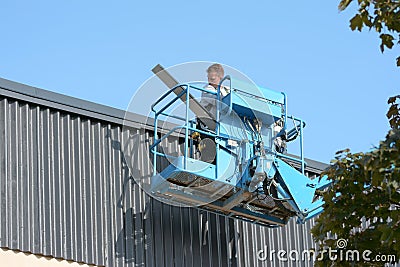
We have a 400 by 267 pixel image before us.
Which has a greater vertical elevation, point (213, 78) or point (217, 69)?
point (217, 69)

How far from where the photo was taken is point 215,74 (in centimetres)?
1898

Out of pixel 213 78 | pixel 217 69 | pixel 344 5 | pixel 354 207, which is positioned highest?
pixel 217 69

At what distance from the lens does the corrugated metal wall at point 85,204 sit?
707 inches

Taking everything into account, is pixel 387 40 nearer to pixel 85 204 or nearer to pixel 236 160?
pixel 236 160

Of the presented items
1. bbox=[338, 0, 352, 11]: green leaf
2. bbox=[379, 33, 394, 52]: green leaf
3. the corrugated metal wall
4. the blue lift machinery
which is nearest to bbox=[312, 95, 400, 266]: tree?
bbox=[379, 33, 394, 52]: green leaf

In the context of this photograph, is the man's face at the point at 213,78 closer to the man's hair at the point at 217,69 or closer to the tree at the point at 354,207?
the man's hair at the point at 217,69

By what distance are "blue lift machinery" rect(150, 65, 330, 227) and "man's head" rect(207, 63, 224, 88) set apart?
22 centimetres

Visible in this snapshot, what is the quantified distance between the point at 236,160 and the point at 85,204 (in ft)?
9.61

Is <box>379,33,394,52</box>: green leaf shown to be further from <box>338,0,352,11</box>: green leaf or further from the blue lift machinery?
the blue lift machinery

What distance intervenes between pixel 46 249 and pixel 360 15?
794cm

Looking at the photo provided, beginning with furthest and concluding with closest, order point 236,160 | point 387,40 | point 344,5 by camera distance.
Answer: point 236,160 → point 387,40 → point 344,5

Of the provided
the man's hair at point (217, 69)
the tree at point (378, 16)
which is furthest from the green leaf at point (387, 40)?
the man's hair at point (217, 69)

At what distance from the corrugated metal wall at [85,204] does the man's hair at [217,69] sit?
2.05m

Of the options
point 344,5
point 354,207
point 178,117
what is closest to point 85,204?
point 178,117
